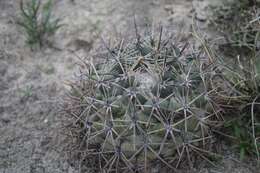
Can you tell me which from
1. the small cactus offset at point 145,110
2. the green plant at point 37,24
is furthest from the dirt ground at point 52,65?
the small cactus offset at point 145,110

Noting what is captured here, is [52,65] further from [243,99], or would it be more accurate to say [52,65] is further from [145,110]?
[243,99]

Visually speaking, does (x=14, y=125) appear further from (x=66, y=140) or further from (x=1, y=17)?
(x=1, y=17)

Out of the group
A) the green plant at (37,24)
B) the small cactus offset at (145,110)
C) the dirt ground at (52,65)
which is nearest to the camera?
the small cactus offset at (145,110)

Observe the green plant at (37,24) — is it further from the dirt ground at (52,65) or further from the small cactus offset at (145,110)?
the small cactus offset at (145,110)

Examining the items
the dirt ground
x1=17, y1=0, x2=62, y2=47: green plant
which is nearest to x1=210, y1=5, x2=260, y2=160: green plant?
the dirt ground

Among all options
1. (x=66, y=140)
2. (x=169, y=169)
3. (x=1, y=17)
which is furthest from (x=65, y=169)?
(x=1, y=17)

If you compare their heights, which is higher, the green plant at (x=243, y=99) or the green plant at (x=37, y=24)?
the green plant at (x=37, y=24)
